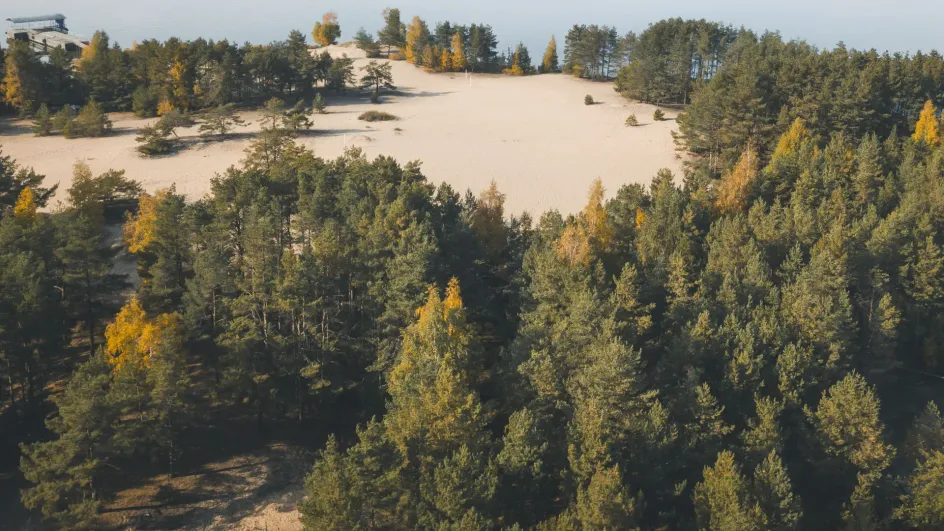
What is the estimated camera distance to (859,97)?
4959 centimetres

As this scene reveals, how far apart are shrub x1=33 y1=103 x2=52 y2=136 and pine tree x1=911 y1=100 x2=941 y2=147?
60164mm

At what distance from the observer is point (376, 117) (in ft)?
211

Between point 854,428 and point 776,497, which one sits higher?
point 854,428

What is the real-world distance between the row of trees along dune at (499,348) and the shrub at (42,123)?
67.6 ft

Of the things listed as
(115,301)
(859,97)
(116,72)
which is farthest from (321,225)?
(116,72)

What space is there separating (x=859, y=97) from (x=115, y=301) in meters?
46.1

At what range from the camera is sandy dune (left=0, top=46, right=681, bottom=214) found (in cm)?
5016

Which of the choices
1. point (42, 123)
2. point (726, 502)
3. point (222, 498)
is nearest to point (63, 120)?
point (42, 123)

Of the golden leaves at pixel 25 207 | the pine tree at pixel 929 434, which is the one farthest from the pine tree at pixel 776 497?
the golden leaves at pixel 25 207

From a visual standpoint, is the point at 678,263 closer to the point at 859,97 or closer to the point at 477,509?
the point at 477,509

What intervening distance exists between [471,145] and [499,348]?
3385 cm

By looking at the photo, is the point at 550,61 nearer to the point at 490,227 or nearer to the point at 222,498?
the point at 490,227

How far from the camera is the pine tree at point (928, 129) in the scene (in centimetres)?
4703

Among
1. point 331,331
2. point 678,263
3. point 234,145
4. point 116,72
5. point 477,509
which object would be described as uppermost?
point 116,72
